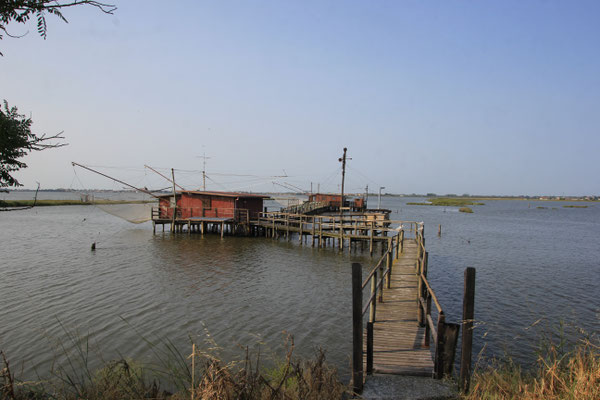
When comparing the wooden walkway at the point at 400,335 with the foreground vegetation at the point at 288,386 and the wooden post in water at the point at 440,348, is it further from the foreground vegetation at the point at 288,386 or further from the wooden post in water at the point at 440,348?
the foreground vegetation at the point at 288,386

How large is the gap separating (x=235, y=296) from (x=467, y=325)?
9873 millimetres

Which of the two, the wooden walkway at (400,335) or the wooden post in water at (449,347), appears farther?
the wooden walkway at (400,335)

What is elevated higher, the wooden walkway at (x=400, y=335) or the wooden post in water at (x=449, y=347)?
the wooden post in water at (x=449, y=347)

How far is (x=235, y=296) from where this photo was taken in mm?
13812

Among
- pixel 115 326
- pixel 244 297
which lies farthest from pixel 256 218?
pixel 115 326

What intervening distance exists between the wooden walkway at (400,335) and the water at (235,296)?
1.28 m

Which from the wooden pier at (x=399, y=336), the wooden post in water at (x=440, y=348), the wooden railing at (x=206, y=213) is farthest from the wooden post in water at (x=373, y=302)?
the wooden railing at (x=206, y=213)

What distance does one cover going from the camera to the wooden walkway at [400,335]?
658 centimetres

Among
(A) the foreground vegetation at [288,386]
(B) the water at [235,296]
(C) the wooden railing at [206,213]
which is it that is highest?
(C) the wooden railing at [206,213]

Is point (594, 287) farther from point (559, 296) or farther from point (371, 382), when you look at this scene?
point (371, 382)

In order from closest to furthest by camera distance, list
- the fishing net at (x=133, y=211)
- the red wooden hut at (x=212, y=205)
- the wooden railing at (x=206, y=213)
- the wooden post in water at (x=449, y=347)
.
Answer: the wooden post in water at (x=449, y=347) → the wooden railing at (x=206, y=213) → the red wooden hut at (x=212, y=205) → the fishing net at (x=133, y=211)

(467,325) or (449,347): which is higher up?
(467,325)

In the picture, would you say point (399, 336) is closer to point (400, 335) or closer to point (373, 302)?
point (400, 335)

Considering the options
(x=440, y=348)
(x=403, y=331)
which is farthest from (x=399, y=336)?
(x=440, y=348)
